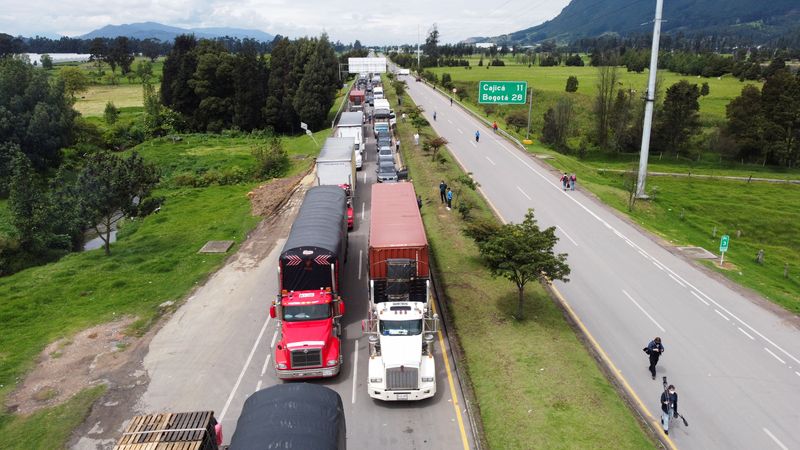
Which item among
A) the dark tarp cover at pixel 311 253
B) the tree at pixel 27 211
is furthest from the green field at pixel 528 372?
the tree at pixel 27 211

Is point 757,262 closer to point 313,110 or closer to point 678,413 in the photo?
point 678,413

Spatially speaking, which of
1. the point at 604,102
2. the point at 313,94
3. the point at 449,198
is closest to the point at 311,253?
the point at 449,198

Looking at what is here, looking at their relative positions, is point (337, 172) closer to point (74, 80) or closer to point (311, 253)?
point (311, 253)

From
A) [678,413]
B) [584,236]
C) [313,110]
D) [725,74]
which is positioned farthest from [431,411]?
[725,74]

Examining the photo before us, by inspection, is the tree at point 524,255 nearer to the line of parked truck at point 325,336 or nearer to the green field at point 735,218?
the line of parked truck at point 325,336

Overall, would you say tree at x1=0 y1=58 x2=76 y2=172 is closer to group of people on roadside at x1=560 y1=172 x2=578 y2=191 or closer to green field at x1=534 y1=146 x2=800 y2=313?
group of people on roadside at x1=560 y1=172 x2=578 y2=191

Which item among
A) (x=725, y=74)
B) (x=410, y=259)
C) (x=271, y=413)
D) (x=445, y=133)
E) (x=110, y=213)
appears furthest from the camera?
(x=725, y=74)
